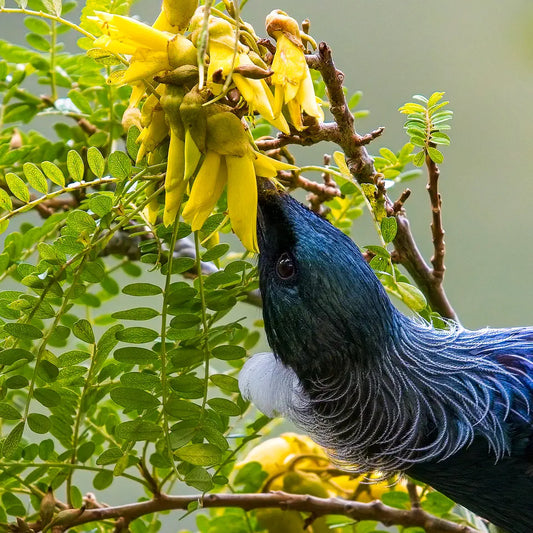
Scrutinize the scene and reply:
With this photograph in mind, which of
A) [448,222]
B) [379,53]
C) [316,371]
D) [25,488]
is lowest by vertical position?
[25,488]

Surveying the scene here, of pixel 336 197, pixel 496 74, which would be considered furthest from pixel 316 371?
pixel 496 74

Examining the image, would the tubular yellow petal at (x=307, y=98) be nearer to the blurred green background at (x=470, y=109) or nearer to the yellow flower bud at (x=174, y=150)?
the yellow flower bud at (x=174, y=150)

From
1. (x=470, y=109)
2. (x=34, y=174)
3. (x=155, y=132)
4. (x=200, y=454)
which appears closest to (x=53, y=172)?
(x=34, y=174)

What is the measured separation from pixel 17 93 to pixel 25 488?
1.18 feet

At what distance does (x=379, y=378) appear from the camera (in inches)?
21.4

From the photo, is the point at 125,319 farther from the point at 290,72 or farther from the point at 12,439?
the point at 290,72

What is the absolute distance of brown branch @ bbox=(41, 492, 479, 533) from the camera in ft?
2.07

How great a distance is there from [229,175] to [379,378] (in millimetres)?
180

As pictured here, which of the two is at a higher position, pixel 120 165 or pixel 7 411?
pixel 120 165

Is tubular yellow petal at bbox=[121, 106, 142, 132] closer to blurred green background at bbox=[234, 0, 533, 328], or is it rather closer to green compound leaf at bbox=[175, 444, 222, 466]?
green compound leaf at bbox=[175, 444, 222, 466]

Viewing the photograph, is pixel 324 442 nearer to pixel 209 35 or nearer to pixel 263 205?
pixel 263 205

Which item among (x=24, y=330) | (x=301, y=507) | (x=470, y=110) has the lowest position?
(x=301, y=507)

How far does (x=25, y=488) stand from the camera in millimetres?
669

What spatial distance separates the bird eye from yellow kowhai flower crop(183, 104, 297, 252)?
5 centimetres
